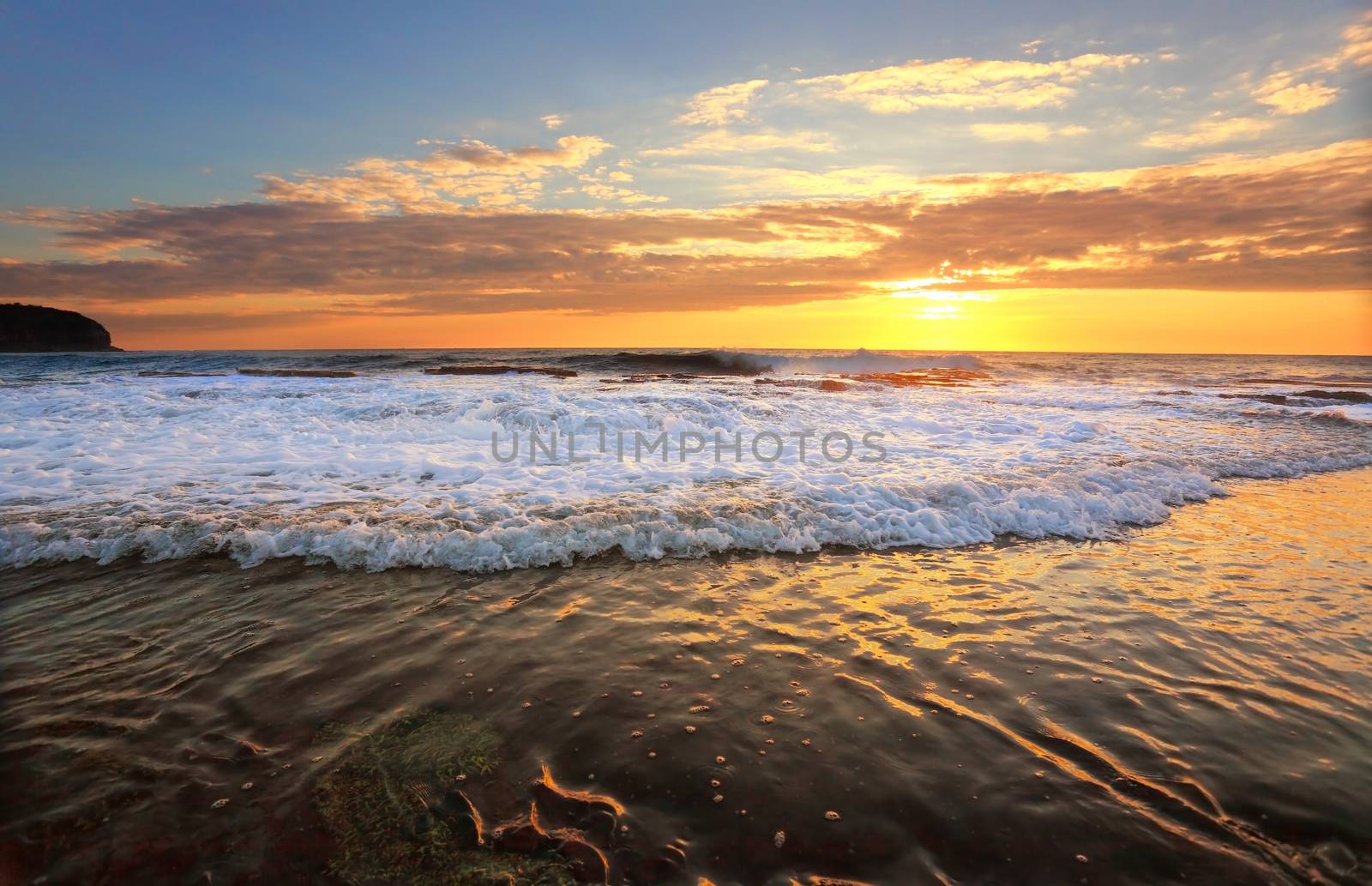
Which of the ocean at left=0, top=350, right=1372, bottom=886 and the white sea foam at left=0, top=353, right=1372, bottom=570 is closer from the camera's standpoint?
the ocean at left=0, top=350, right=1372, bottom=886

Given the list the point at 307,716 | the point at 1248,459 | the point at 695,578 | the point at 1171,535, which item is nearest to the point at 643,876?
the point at 307,716

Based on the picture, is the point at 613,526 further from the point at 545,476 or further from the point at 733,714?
the point at 733,714

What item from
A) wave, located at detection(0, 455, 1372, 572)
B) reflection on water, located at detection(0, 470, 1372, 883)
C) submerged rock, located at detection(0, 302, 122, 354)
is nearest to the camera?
reflection on water, located at detection(0, 470, 1372, 883)

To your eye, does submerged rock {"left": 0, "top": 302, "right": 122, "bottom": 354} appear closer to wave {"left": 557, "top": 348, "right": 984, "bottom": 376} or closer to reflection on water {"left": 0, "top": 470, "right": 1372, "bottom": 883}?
wave {"left": 557, "top": 348, "right": 984, "bottom": 376}

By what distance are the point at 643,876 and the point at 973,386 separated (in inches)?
1238

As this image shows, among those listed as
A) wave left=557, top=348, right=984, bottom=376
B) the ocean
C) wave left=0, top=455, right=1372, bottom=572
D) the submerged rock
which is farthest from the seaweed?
the submerged rock

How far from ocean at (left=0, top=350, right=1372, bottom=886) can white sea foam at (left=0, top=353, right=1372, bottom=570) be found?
9 centimetres

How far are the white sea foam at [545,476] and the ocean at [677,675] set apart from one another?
0.09 metres

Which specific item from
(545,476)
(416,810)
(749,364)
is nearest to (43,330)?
(749,364)

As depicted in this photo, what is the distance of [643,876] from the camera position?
2811 mm

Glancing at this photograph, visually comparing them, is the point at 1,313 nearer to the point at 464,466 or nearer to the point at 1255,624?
the point at 464,466

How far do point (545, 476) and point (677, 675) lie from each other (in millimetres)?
6233

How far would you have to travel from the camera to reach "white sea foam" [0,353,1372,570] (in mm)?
7180

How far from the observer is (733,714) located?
4012 mm
